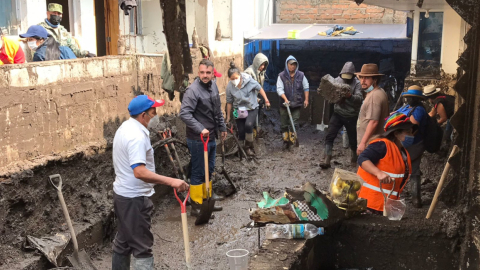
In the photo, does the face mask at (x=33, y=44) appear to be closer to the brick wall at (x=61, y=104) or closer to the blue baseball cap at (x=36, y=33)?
the blue baseball cap at (x=36, y=33)

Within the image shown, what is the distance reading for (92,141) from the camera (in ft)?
22.7

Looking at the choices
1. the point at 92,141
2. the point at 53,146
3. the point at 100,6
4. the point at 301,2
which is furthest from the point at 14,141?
the point at 301,2

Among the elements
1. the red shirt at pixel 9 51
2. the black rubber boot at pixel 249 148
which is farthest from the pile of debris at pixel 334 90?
the red shirt at pixel 9 51

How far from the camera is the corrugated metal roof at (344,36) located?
13680mm

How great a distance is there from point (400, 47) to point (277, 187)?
8.97m

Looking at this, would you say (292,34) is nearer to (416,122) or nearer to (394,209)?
(416,122)

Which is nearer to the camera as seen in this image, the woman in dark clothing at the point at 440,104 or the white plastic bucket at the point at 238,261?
the white plastic bucket at the point at 238,261

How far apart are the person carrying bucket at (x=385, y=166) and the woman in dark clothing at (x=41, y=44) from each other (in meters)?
4.42

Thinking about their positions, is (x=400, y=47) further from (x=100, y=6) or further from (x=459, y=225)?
(x=459, y=225)

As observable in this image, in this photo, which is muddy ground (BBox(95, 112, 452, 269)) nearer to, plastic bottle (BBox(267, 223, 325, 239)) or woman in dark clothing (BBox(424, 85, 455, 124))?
plastic bottle (BBox(267, 223, 325, 239))

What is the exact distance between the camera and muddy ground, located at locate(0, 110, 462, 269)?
17.5ft

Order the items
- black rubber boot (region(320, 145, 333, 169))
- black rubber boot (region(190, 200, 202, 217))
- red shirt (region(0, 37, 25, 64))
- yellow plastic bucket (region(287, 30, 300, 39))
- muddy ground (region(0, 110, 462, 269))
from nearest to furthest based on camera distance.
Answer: muddy ground (region(0, 110, 462, 269)), red shirt (region(0, 37, 25, 64)), black rubber boot (region(190, 200, 202, 217)), black rubber boot (region(320, 145, 333, 169)), yellow plastic bucket (region(287, 30, 300, 39))

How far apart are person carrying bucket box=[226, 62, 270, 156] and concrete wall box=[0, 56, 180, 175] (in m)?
2.46

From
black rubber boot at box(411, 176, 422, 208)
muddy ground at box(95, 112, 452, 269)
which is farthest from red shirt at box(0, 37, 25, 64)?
black rubber boot at box(411, 176, 422, 208)
